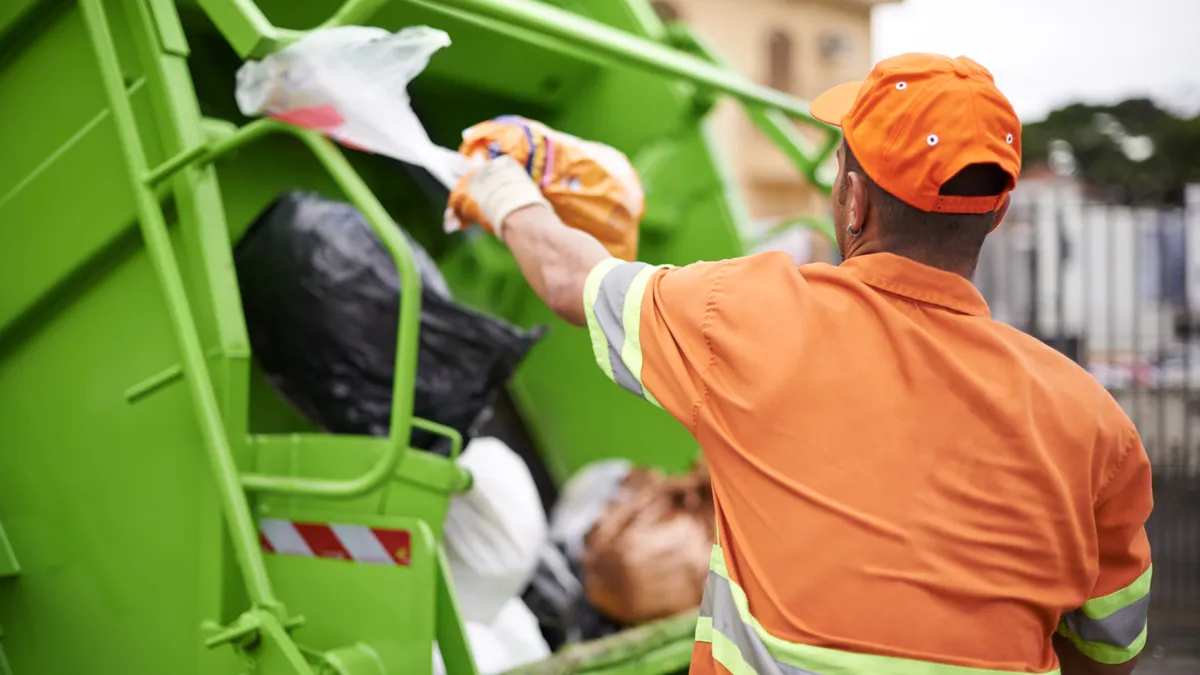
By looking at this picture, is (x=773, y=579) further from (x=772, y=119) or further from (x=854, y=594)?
(x=772, y=119)

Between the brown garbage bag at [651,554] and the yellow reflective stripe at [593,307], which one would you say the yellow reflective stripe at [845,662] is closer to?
the yellow reflective stripe at [593,307]

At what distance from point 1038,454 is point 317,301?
5.13 feet

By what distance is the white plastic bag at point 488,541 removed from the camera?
258 centimetres

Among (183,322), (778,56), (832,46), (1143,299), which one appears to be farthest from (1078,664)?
(832,46)

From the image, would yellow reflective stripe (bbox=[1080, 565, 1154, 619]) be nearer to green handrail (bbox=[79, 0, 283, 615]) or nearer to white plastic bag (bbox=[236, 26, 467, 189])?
white plastic bag (bbox=[236, 26, 467, 189])

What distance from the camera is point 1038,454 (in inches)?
50.6

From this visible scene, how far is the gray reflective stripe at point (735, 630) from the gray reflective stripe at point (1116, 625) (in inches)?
17.7

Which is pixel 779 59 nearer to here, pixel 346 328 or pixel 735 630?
pixel 346 328

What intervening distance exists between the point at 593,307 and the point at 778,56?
17137 mm

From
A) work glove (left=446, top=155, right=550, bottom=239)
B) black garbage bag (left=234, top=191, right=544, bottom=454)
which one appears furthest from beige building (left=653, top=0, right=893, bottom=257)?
work glove (left=446, top=155, right=550, bottom=239)

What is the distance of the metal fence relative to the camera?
20.2ft

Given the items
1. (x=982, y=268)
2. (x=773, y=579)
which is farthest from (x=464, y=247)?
(x=982, y=268)

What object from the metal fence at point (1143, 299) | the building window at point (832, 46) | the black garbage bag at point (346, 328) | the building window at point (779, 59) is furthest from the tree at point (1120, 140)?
the black garbage bag at point (346, 328)

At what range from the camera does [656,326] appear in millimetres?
1378
